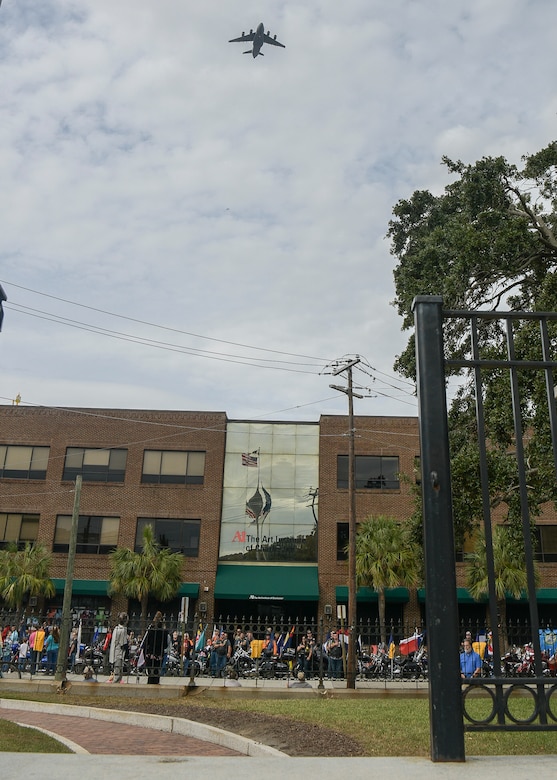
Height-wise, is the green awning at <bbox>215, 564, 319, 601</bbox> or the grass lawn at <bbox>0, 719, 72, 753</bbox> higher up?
the green awning at <bbox>215, 564, 319, 601</bbox>

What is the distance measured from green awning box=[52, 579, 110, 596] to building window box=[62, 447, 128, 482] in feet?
18.1

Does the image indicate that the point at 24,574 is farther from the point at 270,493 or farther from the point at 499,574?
the point at 499,574

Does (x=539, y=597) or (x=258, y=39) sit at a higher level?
(x=258, y=39)

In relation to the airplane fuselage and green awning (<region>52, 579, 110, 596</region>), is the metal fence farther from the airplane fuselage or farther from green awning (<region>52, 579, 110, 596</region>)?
the airplane fuselage

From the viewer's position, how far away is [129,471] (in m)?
38.5

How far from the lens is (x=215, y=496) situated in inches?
1500

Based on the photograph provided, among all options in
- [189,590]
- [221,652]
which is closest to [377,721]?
[221,652]

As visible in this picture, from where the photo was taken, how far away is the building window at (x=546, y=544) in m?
36.1

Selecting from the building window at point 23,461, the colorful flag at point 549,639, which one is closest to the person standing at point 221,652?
the colorful flag at point 549,639

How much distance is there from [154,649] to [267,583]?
59.1ft

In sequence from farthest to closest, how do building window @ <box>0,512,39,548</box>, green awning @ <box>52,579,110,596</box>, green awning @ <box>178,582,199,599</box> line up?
building window @ <box>0,512,39,548</box>
green awning @ <box>52,579,110,596</box>
green awning @ <box>178,582,199,599</box>

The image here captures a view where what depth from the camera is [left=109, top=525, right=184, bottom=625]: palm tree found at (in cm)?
3347

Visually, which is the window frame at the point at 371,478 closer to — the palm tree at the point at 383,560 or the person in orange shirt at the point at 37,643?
the palm tree at the point at 383,560

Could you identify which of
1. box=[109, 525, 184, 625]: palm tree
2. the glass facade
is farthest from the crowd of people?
the glass facade
